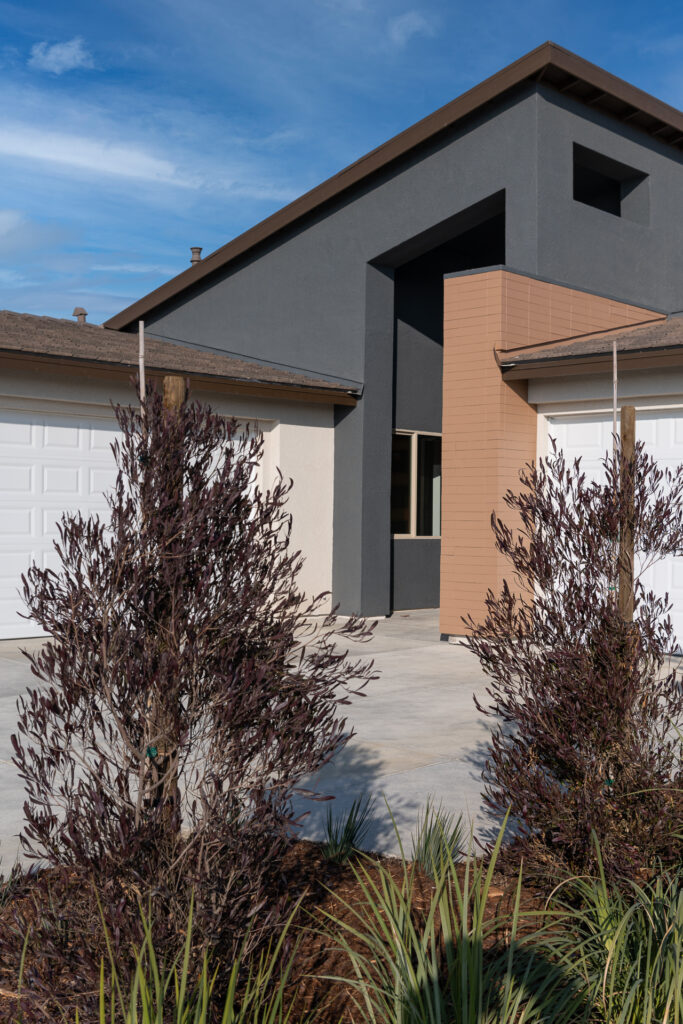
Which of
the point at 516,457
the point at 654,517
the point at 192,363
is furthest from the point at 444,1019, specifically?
the point at 192,363

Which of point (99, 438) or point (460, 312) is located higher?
point (460, 312)

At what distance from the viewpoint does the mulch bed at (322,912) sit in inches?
126

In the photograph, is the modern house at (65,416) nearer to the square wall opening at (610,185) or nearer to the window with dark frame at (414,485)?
the window with dark frame at (414,485)

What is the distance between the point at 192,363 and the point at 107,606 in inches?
447

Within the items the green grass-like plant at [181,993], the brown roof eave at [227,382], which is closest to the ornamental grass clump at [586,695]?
the green grass-like plant at [181,993]

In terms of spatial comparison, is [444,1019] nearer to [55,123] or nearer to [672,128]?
[672,128]

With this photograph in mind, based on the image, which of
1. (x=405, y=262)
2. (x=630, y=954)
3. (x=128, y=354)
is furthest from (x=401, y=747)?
(x=405, y=262)

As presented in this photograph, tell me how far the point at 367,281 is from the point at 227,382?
2.68m

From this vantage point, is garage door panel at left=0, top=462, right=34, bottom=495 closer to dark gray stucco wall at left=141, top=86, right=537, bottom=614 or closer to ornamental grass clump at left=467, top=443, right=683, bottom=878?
dark gray stucco wall at left=141, top=86, right=537, bottom=614

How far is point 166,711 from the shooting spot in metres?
3.16

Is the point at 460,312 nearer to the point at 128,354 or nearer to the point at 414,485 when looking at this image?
the point at 414,485

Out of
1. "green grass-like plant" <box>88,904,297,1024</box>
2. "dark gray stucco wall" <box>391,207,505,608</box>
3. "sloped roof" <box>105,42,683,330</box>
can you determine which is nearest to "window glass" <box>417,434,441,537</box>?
"dark gray stucco wall" <box>391,207,505,608</box>

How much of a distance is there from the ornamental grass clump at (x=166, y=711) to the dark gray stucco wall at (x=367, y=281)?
32.8ft

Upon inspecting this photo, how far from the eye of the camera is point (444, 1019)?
2.86 m
